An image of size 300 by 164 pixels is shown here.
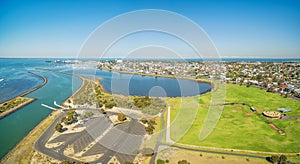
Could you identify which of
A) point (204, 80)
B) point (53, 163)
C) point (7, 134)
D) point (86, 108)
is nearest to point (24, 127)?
point (7, 134)

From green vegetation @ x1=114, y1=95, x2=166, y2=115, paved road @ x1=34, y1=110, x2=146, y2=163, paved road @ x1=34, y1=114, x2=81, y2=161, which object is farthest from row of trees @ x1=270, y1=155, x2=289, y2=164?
paved road @ x1=34, y1=114, x2=81, y2=161

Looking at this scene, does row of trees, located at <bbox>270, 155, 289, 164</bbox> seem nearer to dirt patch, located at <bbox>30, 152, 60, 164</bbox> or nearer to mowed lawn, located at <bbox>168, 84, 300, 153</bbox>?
mowed lawn, located at <bbox>168, 84, 300, 153</bbox>

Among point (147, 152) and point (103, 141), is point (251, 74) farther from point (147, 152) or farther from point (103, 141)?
point (103, 141)

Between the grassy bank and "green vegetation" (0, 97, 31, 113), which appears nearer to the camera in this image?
the grassy bank

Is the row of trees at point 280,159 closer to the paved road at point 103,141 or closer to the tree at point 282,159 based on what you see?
the tree at point 282,159

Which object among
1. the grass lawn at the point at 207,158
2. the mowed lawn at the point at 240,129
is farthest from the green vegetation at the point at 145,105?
the grass lawn at the point at 207,158

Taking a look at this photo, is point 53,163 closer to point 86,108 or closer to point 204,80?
point 86,108

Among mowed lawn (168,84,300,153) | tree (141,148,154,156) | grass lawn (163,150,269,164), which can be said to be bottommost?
Result: grass lawn (163,150,269,164)

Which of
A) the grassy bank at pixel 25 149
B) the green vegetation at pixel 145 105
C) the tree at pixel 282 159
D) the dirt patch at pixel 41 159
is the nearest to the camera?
the tree at pixel 282 159

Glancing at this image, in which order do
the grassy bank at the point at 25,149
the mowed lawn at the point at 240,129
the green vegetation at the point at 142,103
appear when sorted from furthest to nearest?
the green vegetation at the point at 142,103, the mowed lawn at the point at 240,129, the grassy bank at the point at 25,149

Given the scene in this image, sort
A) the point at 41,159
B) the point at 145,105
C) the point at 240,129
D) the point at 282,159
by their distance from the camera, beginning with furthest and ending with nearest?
1. the point at 145,105
2. the point at 240,129
3. the point at 41,159
4. the point at 282,159

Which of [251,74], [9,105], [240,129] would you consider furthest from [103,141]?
[251,74]
